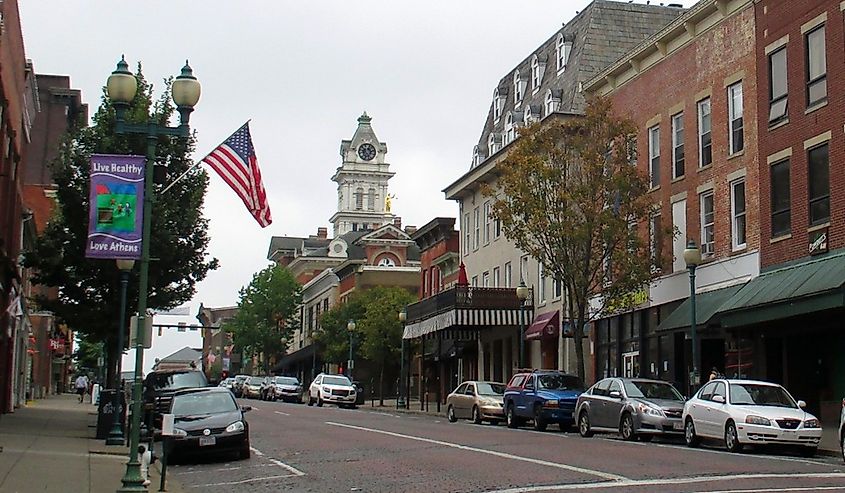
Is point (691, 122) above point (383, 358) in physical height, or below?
above

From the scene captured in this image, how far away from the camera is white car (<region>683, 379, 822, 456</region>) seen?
22422mm

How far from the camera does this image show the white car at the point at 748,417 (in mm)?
22422

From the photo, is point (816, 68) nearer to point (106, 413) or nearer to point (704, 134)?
point (704, 134)

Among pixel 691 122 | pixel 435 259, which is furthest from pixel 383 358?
pixel 691 122

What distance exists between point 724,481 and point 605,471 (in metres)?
2.04

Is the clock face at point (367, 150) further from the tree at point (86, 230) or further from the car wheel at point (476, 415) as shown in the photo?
the tree at point (86, 230)

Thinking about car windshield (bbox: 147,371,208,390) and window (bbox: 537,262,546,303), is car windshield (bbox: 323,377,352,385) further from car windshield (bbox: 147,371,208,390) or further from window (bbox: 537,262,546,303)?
car windshield (bbox: 147,371,208,390)

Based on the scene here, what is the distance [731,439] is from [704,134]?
15899mm

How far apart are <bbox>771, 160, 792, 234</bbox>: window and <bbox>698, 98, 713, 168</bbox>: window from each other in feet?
14.0

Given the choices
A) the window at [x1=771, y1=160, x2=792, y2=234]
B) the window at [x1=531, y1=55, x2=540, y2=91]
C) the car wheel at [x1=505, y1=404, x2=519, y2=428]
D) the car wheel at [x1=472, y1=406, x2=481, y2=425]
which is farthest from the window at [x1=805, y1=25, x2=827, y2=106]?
the window at [x1=531, y1=55, x2=540, y2=91]

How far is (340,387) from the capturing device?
2340 inches

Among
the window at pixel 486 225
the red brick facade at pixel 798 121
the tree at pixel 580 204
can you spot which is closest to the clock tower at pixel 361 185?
the window at pixel 486 225

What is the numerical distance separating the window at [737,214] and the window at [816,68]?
427 cm

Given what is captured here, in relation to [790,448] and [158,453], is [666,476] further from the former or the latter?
[158,453]
